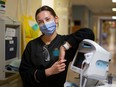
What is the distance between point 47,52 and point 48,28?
0.60ft

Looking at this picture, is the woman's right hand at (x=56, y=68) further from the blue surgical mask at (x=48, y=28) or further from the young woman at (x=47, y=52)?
the blue surgical mask at (x=48, y=28)

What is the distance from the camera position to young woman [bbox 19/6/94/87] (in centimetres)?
165

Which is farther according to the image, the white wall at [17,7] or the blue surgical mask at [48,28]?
the white wall at [17,7]

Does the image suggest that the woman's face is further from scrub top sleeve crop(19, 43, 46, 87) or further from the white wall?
the white wall

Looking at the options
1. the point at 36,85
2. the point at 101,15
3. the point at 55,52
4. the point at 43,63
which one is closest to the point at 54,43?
the point at 55,52

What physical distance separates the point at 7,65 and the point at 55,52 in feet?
1.61

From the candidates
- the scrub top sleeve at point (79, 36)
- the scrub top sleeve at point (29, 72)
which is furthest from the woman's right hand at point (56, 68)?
the scrub top sleeve at point (79, 36)

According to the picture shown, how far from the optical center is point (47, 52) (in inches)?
66.7

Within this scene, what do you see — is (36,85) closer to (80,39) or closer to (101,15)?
(80,39)

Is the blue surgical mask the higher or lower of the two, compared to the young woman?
higher

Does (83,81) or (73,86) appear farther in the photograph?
(73,86)

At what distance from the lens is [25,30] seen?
2.21 metres

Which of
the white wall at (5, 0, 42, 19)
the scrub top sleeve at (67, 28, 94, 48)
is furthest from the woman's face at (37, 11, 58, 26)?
the white wall at (5, 0, 42, 19)

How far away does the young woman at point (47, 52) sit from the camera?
64.8 inches
